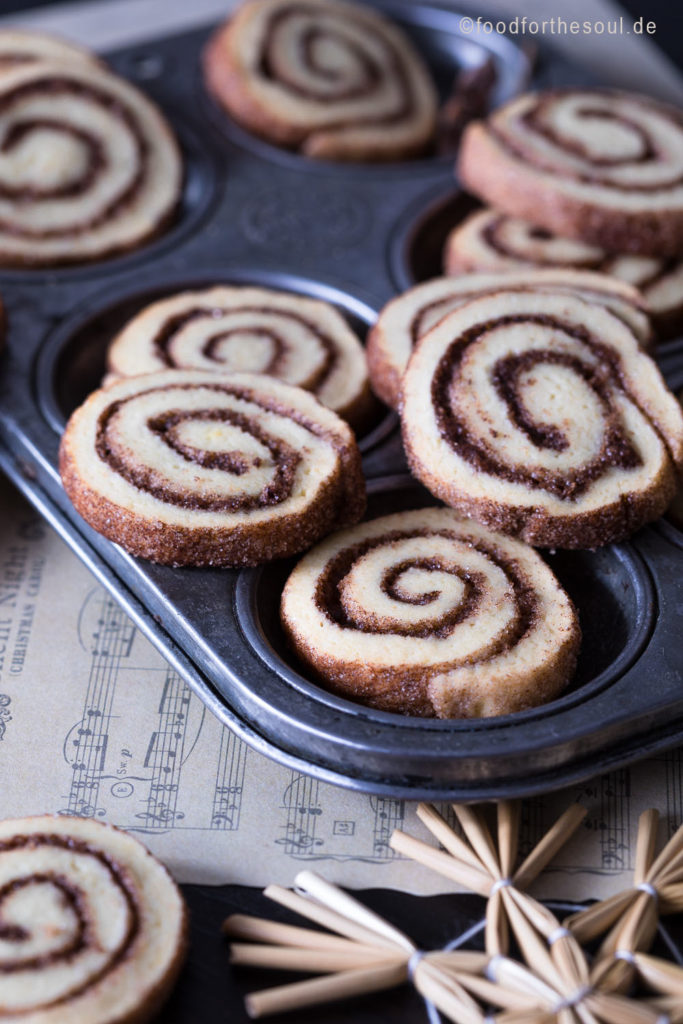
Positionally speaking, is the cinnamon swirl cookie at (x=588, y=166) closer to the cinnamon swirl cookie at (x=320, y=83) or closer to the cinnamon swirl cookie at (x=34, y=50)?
the cinnamon swirl cookie at (x=320, y=83)

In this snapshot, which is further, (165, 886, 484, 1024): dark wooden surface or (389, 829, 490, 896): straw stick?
(389, 829, 490, 896): straw stick

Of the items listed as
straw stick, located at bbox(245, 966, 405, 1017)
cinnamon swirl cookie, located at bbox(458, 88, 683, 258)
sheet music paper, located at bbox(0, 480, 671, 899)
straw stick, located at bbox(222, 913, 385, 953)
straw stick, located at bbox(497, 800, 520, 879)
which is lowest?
sheet music paper, located at bbox(0, 480, 671, 899)

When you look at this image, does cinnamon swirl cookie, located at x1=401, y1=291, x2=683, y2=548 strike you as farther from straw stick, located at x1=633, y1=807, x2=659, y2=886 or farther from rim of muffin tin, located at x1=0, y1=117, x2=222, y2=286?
rim of muffin tin, located at x1=0, y1=117, x2=222, y2=286

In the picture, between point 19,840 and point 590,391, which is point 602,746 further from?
point 19,840

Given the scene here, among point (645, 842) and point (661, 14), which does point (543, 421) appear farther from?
point (661, 14)

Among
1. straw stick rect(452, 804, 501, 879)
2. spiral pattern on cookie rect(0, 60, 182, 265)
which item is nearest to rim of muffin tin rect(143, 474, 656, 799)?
straw stick rect(452, 804, 501, 879)

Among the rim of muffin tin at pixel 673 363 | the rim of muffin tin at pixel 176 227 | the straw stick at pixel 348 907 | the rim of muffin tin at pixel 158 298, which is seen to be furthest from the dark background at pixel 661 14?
the straw stick at pixel 348 907
